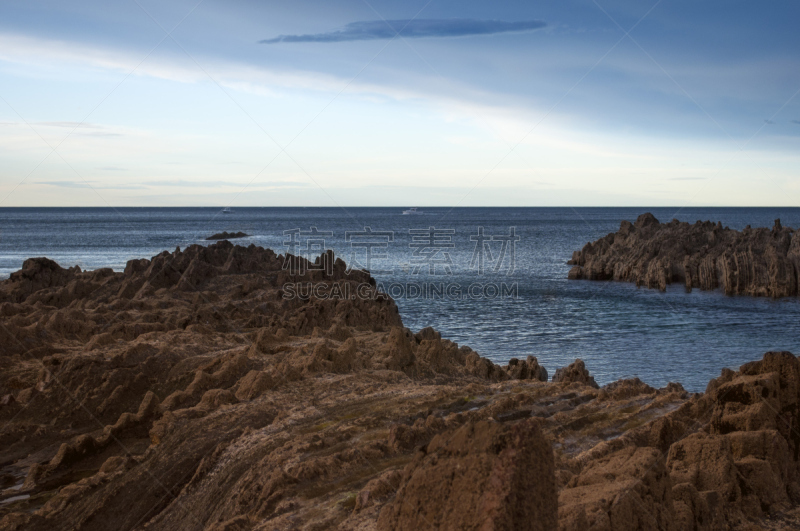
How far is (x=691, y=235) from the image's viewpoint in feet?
127

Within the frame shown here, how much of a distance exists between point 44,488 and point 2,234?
90062 millimetres

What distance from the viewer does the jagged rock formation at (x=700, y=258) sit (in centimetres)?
3056

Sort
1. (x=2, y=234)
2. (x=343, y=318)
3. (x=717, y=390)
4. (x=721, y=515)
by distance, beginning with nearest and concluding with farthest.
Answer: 1. (x=721, y=515)
2. (x=717, y=390)
3. (x=343, y=318)
4. (x=2, y=234)

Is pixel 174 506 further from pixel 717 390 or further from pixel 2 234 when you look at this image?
pixel 2 234

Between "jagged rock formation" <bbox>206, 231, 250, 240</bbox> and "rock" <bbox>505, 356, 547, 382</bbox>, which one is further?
"jagged rock formation" <bbox>206, 231, 250, 240</bbox>

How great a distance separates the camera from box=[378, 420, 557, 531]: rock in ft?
11.3

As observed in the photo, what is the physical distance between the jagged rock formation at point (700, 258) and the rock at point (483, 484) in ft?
101

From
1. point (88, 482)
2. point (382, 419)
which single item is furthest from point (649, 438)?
point (88, 482)

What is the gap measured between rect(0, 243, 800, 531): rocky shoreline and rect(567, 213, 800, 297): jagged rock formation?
74.3ft

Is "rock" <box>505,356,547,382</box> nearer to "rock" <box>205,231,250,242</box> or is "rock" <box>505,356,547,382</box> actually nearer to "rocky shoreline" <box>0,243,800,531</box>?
"rocky shoreline" <box>0,243,800,531</box>

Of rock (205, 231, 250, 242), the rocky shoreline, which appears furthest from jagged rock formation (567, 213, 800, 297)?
rock (205, 231, 250, 242)

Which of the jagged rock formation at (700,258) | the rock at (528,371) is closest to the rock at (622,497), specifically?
the rock at (528,371)

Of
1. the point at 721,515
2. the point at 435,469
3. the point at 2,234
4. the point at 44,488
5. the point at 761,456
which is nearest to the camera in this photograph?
the point at 435,469

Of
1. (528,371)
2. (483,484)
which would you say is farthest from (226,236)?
(483,484)
